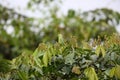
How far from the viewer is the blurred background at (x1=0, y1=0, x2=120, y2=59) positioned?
588 cm

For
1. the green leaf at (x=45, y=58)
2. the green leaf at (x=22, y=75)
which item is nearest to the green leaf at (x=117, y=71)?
the green leaf at (x=45, y=58)


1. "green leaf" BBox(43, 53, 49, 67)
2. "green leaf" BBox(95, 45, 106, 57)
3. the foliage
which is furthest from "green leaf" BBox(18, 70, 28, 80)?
"green leaf" BBox(95, 45, 106, 57)

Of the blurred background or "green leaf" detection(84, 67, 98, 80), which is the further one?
the blurred background

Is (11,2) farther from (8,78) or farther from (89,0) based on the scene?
(8,78)

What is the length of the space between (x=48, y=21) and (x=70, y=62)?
436 cm

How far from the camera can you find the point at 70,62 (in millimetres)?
1834

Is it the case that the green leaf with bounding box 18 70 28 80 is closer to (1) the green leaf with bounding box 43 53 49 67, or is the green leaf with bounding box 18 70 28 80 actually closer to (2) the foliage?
(2) the foliage

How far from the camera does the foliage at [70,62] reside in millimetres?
1806

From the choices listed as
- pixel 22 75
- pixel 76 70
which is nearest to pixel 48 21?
pixel 22 75

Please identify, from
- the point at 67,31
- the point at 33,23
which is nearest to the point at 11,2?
the point at 33,23

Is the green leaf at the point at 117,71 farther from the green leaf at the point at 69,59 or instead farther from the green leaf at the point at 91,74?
the green leaf at the point at 69,59

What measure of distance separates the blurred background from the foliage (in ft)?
12.6

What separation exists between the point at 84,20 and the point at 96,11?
0.25m

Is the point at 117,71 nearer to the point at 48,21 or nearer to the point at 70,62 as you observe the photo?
the point at 70,62
